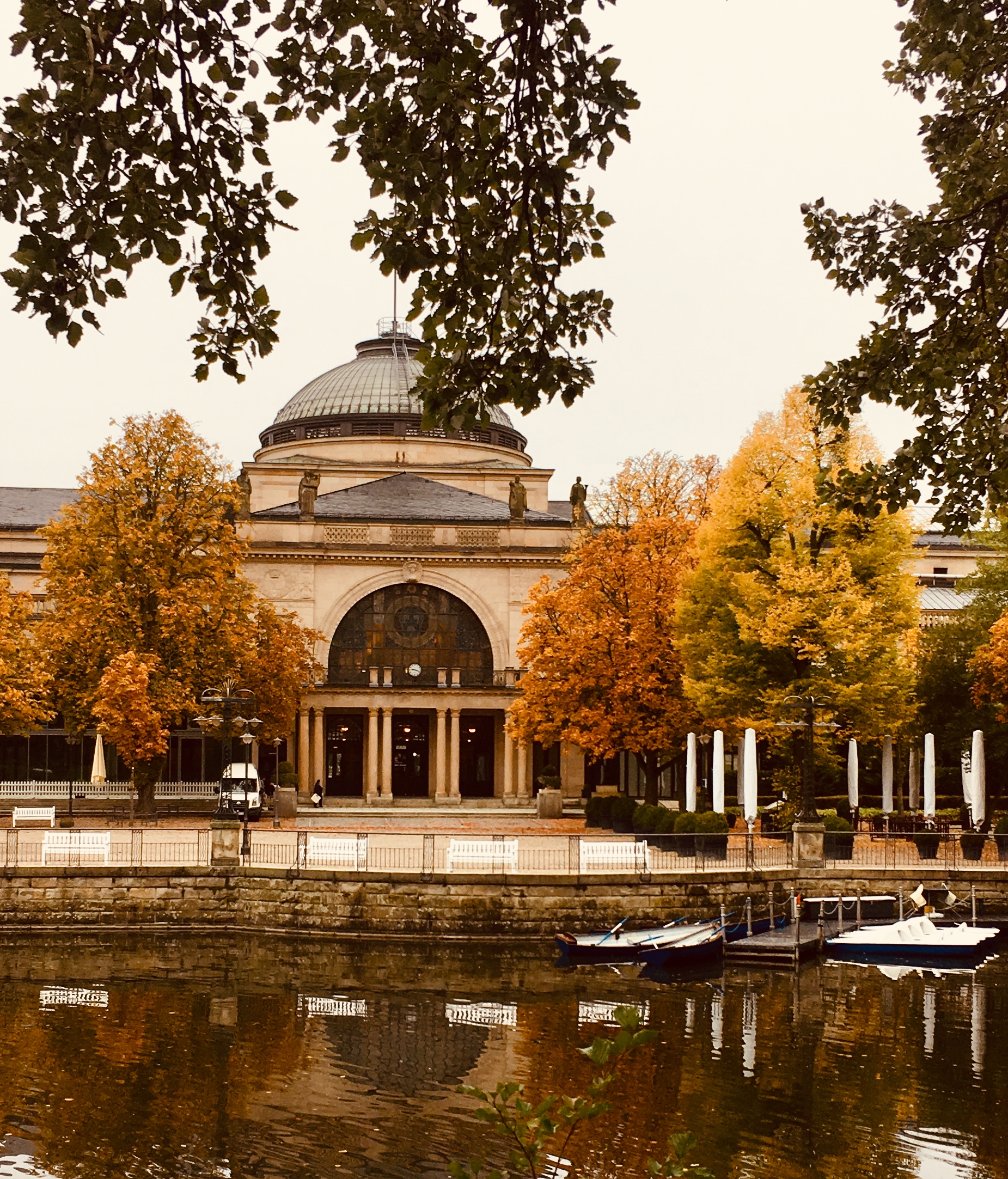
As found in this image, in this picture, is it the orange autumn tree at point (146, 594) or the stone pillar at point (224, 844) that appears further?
the orange autumn tree at point (146, 594)

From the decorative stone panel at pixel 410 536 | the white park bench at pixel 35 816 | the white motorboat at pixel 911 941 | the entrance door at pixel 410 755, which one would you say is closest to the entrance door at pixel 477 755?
the entrance door at pixel 410 755

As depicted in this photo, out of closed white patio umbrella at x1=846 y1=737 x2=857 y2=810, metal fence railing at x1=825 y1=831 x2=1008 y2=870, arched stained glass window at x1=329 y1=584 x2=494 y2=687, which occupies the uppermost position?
arched stained glass window at x1=329 y1=584 x2=494 y2=687

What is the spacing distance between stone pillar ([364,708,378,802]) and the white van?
4977mm

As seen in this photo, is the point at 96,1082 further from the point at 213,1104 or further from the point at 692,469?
the point at 692,469

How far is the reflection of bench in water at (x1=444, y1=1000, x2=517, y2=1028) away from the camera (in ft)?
71.2

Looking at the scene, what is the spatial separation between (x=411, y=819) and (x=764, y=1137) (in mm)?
29271

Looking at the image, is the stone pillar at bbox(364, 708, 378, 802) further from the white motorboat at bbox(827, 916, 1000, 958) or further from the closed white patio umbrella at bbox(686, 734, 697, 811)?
the white motorboat at bbox(827, 916, 1000, 958)

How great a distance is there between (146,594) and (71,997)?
19.6m

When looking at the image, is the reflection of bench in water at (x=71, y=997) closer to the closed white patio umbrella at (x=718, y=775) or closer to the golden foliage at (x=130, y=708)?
the golden foliage at (x=130, y=708)

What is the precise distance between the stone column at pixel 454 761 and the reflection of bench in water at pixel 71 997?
30348 mm

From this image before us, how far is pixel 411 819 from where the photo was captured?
44.7 meters

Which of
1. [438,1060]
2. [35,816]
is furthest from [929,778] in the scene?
[35,816]

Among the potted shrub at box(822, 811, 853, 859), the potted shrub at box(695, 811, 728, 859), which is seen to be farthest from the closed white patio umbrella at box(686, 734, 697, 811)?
the potted shrub at box(822, 811, 853, 859)

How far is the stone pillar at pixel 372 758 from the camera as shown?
52.6 metres
